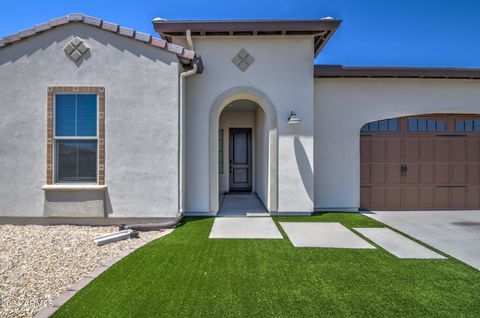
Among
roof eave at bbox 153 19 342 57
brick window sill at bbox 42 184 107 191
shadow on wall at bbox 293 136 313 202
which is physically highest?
roof eave at bbox 153 19 342 57

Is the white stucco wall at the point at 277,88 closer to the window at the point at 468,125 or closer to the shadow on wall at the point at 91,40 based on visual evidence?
the shadow on wall at the point at 91,40

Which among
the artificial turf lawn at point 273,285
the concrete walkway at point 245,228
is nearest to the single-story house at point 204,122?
the concrete walkway at point 245,228

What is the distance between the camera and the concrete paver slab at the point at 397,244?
4.39 m

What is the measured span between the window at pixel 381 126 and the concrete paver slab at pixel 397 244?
3.23m

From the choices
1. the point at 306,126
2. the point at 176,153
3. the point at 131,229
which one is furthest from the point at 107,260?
the point at 306,126

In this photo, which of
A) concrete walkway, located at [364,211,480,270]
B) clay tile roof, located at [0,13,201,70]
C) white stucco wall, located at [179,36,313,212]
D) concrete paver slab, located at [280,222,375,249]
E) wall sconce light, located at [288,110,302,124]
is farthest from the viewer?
white stucco wall, located at [179,36,313,212]

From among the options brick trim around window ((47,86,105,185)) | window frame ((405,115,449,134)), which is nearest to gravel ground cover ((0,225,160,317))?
brick trim around window ((47,86,105,185))

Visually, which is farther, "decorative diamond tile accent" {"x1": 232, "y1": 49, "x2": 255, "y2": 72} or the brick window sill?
"decorative diamond tile accent" {"x1": 232, "y1": 49, "x2": 255, "y2": 72}

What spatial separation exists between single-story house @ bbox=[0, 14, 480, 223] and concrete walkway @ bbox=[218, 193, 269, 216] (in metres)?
0.48

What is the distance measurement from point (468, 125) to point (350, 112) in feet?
13.1

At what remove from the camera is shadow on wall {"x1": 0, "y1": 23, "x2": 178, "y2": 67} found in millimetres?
5906

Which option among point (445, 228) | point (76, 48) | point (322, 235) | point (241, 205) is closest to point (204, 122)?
point (241, 205)

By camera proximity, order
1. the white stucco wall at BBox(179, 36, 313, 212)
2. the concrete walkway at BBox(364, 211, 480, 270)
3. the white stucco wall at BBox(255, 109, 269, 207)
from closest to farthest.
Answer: the concrete walkway at BBox(364, 211, 480, 270) → the white stucco wall at BBox(179, 36, 313, 212) → the white stucco wall at BBox(255, 109, 269, 207)

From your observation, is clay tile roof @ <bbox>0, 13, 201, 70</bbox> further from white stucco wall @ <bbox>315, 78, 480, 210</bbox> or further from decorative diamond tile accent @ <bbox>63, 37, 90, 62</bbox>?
white stucco wall @ <bbox>315, 78, 480, 210</bbox>
